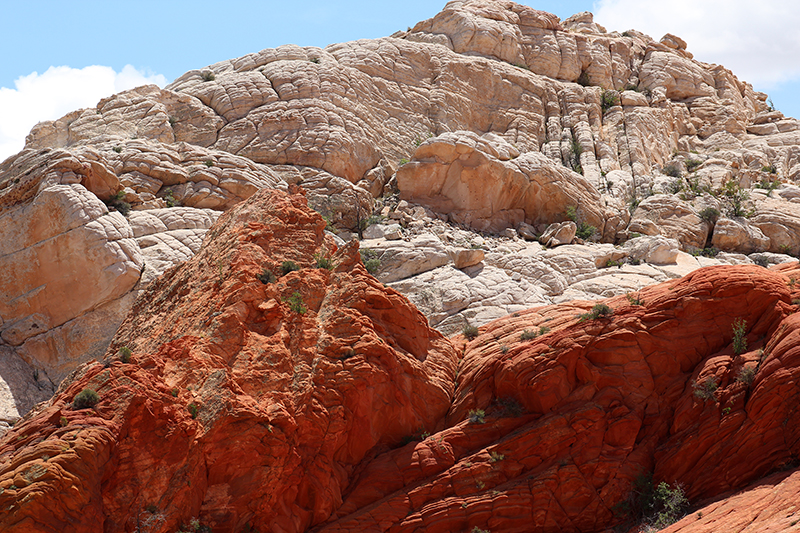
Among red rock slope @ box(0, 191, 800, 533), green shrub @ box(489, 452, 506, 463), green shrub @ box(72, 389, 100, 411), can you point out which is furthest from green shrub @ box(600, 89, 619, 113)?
green shrub @ box(72, 389, 100, 411)

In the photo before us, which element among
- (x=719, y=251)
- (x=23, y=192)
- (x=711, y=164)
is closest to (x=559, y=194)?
(x=719, y=251)

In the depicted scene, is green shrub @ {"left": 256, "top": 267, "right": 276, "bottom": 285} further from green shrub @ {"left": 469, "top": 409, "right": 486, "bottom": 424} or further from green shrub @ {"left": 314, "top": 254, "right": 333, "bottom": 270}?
green shrub @ {"left": 469, "top": 409, "right": 486, "bottom": 424}

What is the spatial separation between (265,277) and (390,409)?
5.30 m

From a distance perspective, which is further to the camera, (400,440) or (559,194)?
(559,194)

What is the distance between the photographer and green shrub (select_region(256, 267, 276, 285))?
21.4m

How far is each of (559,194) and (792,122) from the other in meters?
23.3

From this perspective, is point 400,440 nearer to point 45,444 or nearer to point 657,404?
point 657,404

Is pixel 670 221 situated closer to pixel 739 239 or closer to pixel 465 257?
pixel 739 239

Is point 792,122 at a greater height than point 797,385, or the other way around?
point 792,122

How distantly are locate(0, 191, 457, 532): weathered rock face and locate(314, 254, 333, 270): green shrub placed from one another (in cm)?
7

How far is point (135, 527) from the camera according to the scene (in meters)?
15.7

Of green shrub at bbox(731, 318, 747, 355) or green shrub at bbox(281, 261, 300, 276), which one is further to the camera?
green shrub at bbox(281, 261, 300, 276)

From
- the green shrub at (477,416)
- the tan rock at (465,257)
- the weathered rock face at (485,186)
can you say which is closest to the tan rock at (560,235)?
the weathered rock face at (485,186)

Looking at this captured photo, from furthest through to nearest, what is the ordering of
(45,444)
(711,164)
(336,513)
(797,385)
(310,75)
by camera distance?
(711,164) < (310,75) < (336,513) < (797,385) < (45,444)
